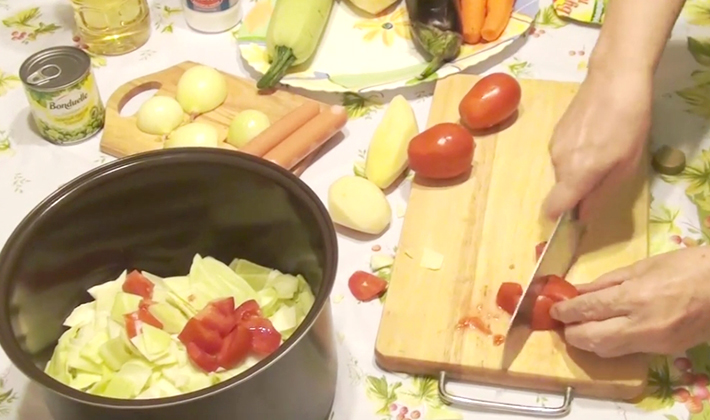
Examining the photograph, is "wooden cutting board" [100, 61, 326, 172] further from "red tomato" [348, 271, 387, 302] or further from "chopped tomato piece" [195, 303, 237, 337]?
"chopped tomato piece" [195, 303, 237, 337]

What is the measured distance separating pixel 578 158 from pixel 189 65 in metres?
0.64

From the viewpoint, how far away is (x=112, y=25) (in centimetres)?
133

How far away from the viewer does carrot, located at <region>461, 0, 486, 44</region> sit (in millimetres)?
1259

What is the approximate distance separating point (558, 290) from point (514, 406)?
0.44 ft

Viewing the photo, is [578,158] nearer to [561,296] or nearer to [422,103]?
[561,296]

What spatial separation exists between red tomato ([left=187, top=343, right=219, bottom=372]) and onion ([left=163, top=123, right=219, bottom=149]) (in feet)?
1.34

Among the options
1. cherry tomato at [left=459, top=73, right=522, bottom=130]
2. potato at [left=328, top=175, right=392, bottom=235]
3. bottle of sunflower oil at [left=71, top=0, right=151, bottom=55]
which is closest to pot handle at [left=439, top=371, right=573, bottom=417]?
potato at [left=328, top=175, right=392, bottom=235]

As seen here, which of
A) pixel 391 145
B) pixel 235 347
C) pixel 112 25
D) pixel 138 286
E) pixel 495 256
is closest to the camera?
pixel 235 347

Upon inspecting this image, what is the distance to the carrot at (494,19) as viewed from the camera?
1.27 m

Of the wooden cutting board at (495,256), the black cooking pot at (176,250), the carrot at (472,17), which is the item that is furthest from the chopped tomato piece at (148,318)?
the carrot at (472,17)

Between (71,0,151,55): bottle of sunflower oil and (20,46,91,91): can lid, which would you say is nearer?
(20,46,91,91): can lid

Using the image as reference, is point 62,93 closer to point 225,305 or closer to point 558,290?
point 225,305

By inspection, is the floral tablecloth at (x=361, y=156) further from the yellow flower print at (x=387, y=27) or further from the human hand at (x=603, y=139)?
the human hand at (x=603, y=139)

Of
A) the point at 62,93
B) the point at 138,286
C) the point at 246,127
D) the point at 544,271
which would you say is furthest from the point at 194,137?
the point at 544,271
